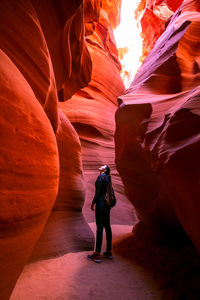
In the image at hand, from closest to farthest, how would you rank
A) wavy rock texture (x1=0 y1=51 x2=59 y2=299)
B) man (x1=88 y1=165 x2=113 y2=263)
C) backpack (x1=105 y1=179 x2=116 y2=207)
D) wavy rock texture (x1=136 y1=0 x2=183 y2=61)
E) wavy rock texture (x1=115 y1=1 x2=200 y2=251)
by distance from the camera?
wavy rock texture (x1=0 y1=51 x2=59 y2=299), wavy rock texture (x1=115 y1=1 x2=200 y2=251), man (x1=88 y1=165 x2=113 y2=263), backpack (x1=105 y1=179 x2=116 y2=207), wavy rock texture (x1=136 y1=0 x2=183 y2=61)

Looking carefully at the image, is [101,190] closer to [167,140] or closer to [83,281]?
[83,281]

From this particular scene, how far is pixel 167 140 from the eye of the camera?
2.85 metres

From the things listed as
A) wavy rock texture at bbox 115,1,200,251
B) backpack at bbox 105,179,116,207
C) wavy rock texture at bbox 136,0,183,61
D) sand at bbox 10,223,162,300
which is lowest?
sand at bbox 10,223,162,300

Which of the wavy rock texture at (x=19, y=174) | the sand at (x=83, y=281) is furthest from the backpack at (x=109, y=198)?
the wavy rock texture at (x=19, y=174)

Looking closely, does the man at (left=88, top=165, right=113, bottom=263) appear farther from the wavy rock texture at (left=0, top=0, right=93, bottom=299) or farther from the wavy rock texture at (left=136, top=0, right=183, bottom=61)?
the wavy rock texture at (left=136, top=0, right=183, bottom=61)

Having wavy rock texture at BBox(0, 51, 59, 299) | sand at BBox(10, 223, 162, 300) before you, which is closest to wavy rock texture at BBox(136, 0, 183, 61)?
sand at BBox(10, 223, 162, 300)

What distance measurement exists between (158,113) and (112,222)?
18.3 feet

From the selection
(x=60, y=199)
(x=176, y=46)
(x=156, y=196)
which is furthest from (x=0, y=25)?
(x=176, y=46)

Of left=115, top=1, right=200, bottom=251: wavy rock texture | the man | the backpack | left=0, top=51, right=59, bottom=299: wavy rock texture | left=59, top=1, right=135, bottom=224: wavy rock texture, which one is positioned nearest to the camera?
left=0, top=51, right=59, bottom=299: wavy rock texture

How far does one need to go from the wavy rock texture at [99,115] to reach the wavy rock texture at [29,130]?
534 centimetres

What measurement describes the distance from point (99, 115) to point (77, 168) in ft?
23.9

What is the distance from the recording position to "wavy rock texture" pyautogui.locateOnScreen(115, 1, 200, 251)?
246 cm

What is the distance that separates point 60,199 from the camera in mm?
4316

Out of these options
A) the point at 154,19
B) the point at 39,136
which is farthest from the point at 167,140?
the point at 154,19
